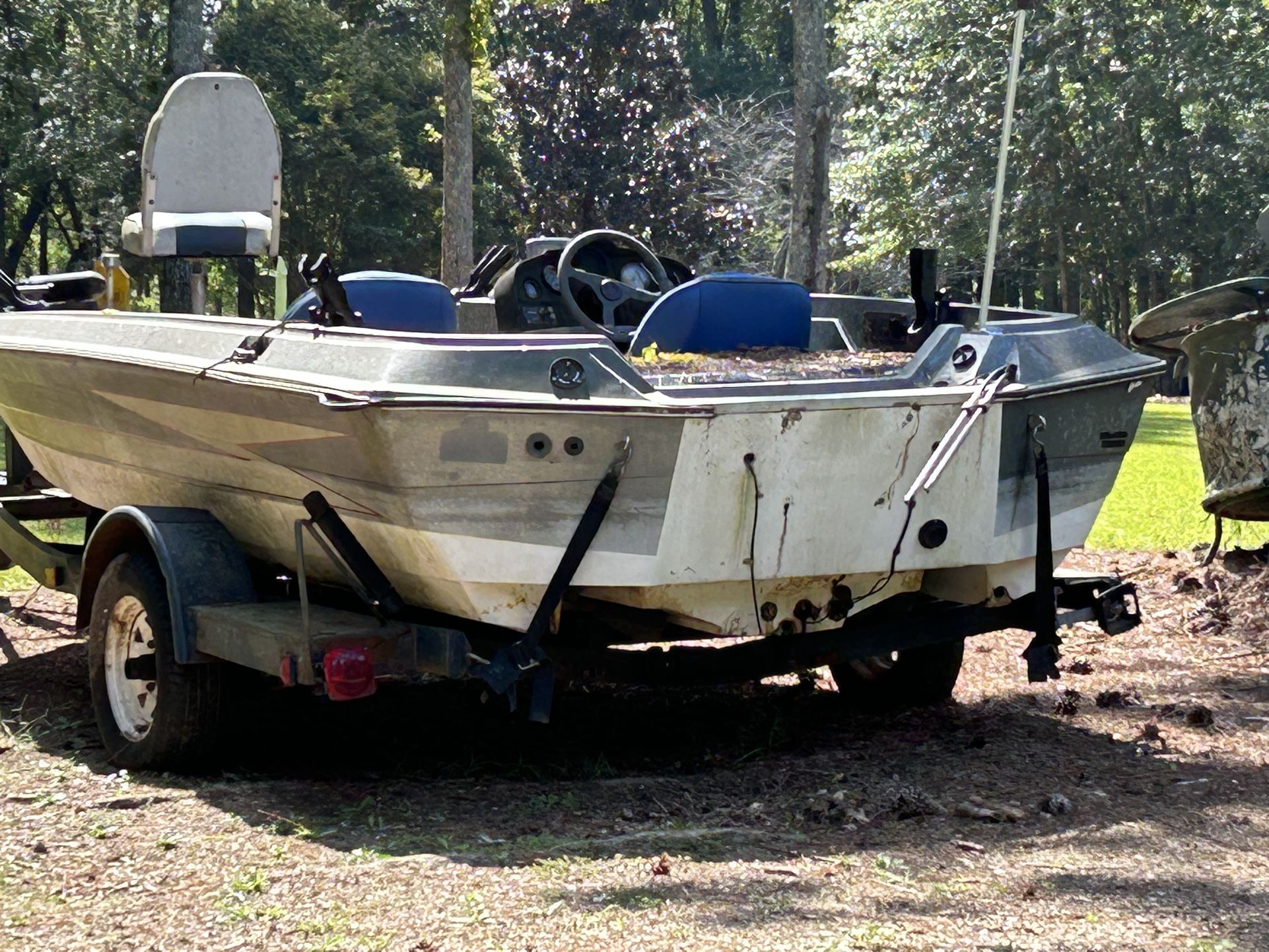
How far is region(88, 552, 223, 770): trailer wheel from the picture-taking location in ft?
17.3

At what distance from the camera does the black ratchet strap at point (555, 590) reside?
15.0 ft

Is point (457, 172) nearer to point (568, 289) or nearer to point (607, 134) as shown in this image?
point (568, 289)

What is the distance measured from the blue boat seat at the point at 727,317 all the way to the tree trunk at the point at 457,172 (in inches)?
A: 425

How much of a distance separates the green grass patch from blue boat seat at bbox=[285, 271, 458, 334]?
4.80 metres

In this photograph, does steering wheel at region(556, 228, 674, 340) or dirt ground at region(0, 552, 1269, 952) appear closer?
dirt ground at region(0, 552, 1269, 952)

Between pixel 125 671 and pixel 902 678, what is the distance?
2947 millimetres

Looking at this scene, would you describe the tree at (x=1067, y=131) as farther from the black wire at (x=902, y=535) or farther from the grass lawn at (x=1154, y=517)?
the black wire at (x=902, y=535)

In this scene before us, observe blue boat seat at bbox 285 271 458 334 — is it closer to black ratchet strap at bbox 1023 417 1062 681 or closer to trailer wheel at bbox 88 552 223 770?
trailer wheel at bbox 88 552 223 770

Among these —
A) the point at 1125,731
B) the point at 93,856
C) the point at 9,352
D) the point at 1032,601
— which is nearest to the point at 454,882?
the point at 93,856

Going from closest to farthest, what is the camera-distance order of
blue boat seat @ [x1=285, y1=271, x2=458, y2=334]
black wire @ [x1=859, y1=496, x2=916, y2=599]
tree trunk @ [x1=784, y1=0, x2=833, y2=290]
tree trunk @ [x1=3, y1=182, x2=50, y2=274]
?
black wire @ [x1=859, y1=496, x2=916, y2=599] < blue boat seat @ [x1=285, y1=271, x2=458, y2=334] < tree trunk @ [x1=784, y1=0, x2=833, y2=290] < tree trunk @ [x1=3, y1=182, x2=50, y2=274]

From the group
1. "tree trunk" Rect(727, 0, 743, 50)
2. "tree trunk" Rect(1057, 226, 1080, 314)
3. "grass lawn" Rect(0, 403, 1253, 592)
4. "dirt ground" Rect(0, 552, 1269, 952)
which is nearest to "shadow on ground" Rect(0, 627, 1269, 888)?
"dirt ground" Rect(0, 552, 1269, 952)

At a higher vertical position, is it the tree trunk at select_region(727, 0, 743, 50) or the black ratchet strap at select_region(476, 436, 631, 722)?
the tree trunk at select_region(727, 0, 743, 50)

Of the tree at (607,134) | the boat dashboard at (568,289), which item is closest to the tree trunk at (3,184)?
the tree at (607,134)

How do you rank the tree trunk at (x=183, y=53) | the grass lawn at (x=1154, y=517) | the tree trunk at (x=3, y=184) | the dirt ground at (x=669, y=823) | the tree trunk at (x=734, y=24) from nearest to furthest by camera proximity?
the dirt ground at (x=669, y=823)
the grass lawn at (x=1154, y=517)
the tree trunk at (x=183, y=53)
the tree trunk at (x=3, y=184)
the tree trunk at (x=734, y=24)
